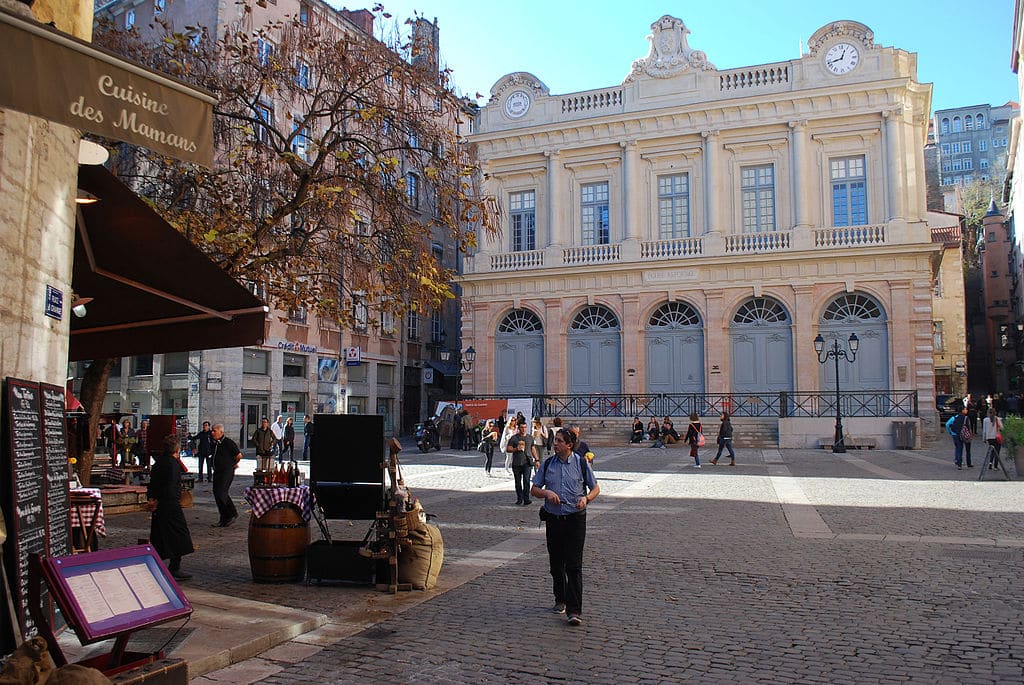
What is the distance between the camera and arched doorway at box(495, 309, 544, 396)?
3750cm

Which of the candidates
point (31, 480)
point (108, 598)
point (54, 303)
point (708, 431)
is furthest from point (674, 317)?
point (108, 598)

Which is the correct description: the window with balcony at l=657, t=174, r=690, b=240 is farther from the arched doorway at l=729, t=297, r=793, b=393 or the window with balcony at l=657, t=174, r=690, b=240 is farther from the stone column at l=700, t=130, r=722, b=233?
the arched doorway at l=729, t=297, r=793, b=393

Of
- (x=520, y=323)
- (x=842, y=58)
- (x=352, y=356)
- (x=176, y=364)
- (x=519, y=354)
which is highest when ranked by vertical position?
(x=842, y=58)

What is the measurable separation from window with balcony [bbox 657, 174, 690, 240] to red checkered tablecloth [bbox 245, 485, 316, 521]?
96.9 feet

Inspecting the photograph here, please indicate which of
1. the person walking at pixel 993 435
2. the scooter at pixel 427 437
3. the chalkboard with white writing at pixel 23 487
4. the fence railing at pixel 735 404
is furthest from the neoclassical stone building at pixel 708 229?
the chalkboard with white writing at pixel 23 487

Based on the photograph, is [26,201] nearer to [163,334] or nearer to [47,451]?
[47,451]

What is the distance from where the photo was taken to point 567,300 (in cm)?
3684

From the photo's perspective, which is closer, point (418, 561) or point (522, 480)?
point (418, 561)

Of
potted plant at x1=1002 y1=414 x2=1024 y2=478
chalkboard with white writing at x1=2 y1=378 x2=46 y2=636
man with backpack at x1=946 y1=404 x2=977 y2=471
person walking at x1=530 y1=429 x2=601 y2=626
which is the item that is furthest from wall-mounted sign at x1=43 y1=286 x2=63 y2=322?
man with backpack at x1=946 y1=404 x2=977 y2=471

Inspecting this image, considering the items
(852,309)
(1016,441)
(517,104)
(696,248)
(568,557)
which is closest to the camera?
(568,557)

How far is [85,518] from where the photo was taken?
28.3 ft

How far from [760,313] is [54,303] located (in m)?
31.1

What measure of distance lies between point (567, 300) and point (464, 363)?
5377 mm

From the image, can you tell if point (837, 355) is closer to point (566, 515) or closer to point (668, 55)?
point (668, 55)
